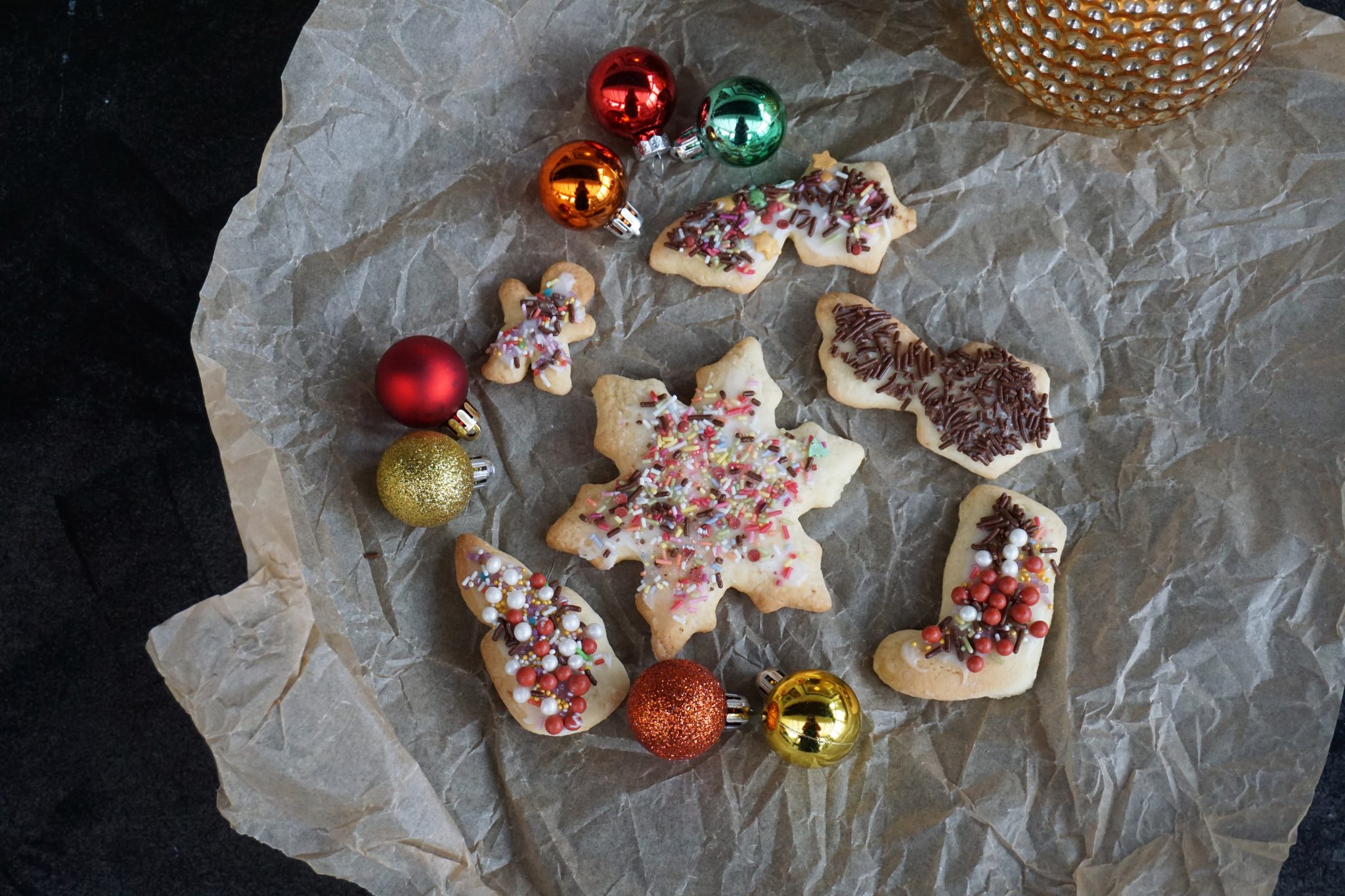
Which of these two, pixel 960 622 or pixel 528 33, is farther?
pixel 528 33

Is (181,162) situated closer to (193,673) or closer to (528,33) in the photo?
(528,33)

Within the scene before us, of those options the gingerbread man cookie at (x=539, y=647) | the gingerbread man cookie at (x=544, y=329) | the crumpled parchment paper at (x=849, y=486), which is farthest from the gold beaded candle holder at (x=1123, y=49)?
the gingerbread man cookie at (x=539, y=647)

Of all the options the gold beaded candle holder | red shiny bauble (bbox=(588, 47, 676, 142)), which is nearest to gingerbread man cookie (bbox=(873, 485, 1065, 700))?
the gold beaded candle holder

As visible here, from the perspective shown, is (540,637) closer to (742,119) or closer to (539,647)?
(539,647)

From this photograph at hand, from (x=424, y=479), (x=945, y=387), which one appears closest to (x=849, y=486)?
(x=945, y=387)

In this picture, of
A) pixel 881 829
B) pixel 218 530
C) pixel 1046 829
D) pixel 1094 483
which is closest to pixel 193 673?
pixel 218 530

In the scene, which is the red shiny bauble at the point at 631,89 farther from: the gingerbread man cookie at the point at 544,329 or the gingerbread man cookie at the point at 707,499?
the gingerbread man cookie at the point at 707,499
